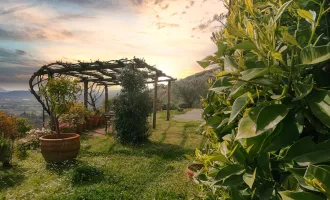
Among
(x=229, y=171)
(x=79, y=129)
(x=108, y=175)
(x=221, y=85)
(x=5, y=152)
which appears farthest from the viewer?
(x=79, y=129)

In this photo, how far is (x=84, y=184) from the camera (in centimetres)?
517

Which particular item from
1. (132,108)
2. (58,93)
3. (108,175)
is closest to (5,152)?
(58,93)

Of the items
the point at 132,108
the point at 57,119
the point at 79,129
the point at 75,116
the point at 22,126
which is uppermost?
the point at 132,108

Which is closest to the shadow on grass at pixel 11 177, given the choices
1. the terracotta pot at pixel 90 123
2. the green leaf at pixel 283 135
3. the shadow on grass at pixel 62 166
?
the shadow on grass at pixel 62 166

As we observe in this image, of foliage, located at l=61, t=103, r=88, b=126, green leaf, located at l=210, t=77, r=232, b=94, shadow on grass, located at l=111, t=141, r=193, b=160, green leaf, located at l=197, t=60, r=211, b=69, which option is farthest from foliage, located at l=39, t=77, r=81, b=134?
green leaf, located at l=210, t=77, r=232, b=94

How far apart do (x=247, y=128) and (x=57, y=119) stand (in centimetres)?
786

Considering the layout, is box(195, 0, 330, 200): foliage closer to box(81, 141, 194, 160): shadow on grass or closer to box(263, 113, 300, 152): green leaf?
box(263, 113, 300, 152): green leaf

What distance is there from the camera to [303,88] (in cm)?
69

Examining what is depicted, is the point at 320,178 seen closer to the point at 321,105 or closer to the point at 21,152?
the point at 321,105

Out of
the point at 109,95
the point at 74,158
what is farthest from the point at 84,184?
the point at 109,95

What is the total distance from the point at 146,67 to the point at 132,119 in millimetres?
2555

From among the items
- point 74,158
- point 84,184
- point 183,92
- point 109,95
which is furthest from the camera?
point 183,92

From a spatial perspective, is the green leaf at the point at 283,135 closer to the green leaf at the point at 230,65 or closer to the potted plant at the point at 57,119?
the green leaf at the point at 230,65

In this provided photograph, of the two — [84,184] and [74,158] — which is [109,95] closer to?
[74,158]
